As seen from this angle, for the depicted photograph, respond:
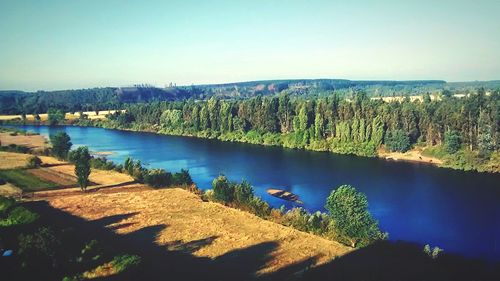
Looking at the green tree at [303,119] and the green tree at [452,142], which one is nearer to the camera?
the green tree at [452,142]

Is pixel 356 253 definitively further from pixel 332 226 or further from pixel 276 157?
pixel 276 157

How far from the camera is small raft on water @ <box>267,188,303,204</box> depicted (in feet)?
180

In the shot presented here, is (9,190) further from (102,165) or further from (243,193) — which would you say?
(243,193)

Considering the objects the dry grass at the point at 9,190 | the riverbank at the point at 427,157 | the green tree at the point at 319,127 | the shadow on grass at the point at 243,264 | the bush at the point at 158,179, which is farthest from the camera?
the green tree at the point at 319,127

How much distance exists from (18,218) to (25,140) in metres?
84.7

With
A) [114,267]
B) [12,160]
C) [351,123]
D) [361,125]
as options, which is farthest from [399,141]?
[12,160]

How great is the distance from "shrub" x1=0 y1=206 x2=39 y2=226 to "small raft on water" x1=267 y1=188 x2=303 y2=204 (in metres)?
29.3

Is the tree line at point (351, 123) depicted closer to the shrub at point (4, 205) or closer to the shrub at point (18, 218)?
the shrub at point (4, 205)

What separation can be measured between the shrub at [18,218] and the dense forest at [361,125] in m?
64.9

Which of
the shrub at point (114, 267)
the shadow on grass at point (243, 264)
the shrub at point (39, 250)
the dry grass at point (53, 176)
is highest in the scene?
the shrub at point (39, 250)

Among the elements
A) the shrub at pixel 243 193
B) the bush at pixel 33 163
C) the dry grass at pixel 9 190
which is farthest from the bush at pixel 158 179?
the bush at pixel 33 163

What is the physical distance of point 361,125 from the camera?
9275cm

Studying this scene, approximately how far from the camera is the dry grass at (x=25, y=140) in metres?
102

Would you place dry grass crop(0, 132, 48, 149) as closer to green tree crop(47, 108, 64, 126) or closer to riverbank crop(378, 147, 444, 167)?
green tree crop(47, 108, 64, 126)
